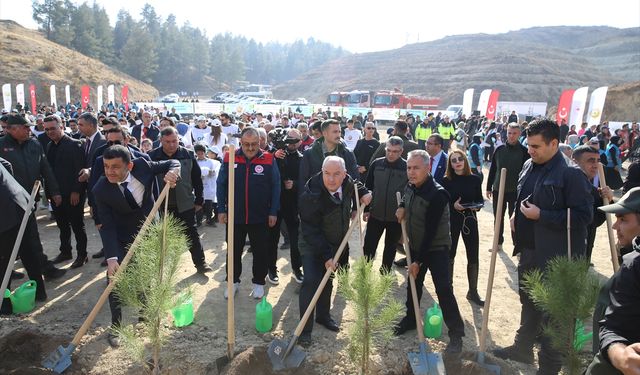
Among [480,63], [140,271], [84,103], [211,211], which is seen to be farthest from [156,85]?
[140,271]

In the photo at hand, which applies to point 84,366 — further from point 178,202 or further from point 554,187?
Answer: point 554,187

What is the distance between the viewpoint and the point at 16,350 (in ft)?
11.6

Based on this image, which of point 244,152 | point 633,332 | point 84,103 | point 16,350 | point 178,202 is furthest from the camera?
point 84,103

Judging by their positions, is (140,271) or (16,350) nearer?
(140,271)

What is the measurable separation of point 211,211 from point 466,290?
15.7ft

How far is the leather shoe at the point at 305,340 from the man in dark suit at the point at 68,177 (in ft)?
11.8

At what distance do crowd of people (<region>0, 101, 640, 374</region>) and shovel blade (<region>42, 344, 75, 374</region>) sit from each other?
51 cm

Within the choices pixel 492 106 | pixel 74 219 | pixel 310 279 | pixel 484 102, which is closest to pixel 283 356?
pixel 310 279

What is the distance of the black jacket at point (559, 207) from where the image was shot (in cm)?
314

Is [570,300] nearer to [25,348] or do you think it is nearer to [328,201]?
[328,201]

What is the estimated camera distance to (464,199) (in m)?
4.65

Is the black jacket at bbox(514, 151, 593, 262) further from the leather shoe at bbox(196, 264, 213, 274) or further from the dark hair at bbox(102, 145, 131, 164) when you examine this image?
the leather shoe at bbox(196, 264, 213, 274)

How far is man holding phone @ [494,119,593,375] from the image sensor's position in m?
Answer: 3.14

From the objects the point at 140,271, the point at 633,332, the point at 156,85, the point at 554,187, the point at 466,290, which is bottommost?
the point at 466,290
